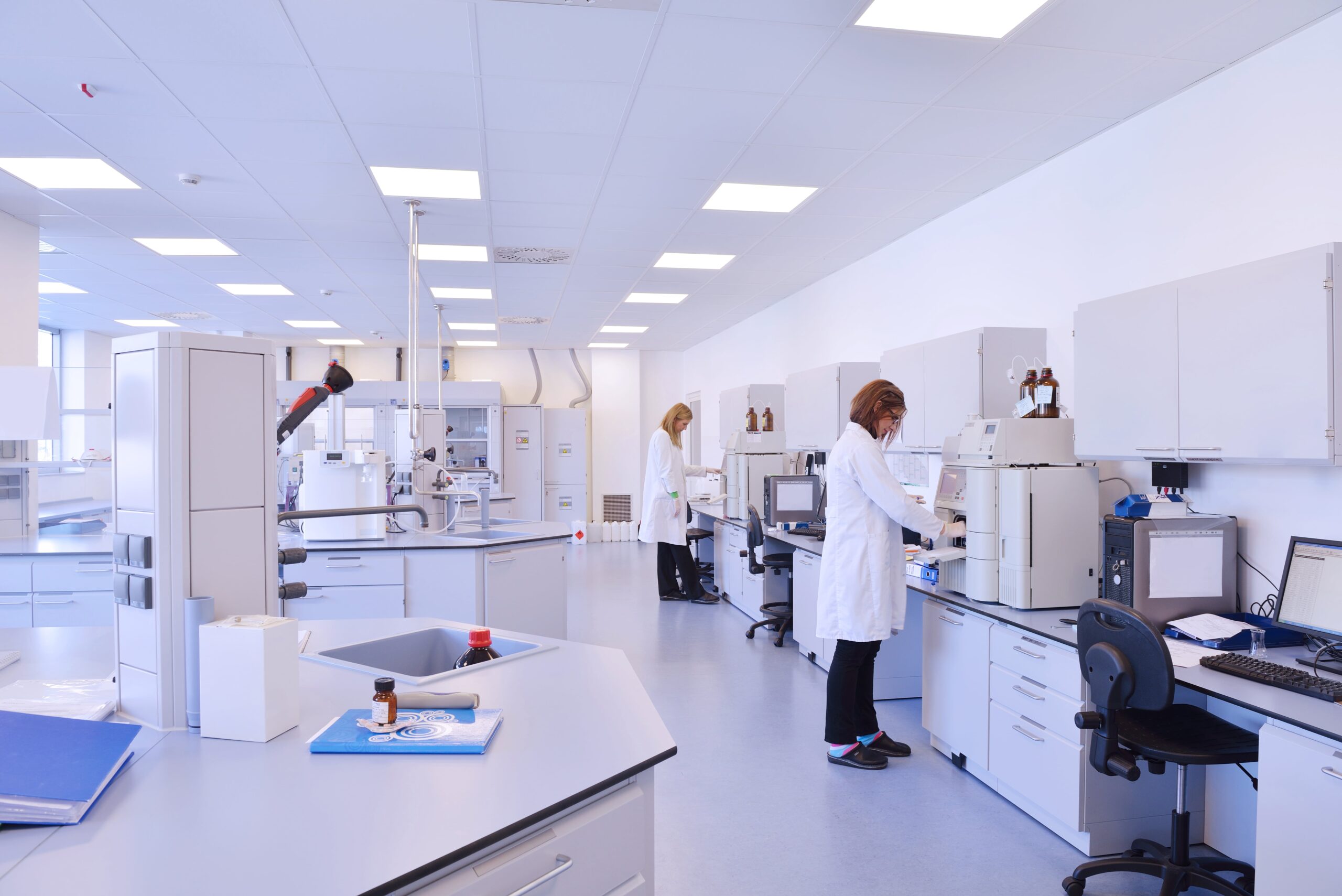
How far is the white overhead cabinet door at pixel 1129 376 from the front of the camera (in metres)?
2.48

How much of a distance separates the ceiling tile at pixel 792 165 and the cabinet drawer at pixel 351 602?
272cm

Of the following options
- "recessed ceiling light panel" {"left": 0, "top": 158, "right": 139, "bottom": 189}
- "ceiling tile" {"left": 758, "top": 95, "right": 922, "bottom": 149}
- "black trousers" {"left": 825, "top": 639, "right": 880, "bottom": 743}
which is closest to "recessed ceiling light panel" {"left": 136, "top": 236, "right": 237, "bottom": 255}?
"recessed ceiling light panel" {"left": 0, "top": 158, "right": 139, "bottom": 189}

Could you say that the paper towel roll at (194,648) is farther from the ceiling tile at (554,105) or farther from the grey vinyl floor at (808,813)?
the ceiling tile at (554,105)

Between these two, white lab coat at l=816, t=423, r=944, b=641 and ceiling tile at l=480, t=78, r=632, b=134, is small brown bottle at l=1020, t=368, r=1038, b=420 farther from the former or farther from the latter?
ceiling tile at l=480, t=78, r=632, b=134

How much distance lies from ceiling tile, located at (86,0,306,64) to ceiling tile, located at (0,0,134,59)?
55 millimetres

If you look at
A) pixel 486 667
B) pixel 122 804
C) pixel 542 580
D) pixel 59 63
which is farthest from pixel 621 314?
pixel 122 804

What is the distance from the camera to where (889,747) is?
10.7 ft

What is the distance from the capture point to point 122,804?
110cm

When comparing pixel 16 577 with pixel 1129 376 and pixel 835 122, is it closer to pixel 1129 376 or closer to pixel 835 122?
pixel 835 122

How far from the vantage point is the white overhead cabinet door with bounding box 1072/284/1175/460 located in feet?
8.14

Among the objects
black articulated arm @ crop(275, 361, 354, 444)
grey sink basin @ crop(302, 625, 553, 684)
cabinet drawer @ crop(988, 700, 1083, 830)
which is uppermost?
black articulated arm @ crop(275, 361, 354, 444)

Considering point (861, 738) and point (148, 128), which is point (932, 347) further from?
point (148, 128)

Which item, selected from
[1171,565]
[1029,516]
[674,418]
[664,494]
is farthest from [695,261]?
[1171,565]

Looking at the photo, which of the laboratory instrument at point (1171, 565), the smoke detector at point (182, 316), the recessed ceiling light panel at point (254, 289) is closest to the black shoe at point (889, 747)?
the laboratory instrument at point (1171, 565)
